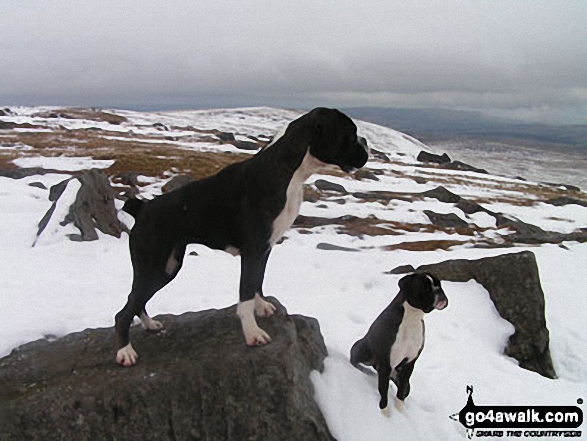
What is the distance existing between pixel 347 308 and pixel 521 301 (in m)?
4.47

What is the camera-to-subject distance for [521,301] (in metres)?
12.2

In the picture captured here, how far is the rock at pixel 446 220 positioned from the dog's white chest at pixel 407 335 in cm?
2888

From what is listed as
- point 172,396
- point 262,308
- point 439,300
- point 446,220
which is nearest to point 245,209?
point 262,308

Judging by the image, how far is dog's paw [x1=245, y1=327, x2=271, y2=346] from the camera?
20.5ft

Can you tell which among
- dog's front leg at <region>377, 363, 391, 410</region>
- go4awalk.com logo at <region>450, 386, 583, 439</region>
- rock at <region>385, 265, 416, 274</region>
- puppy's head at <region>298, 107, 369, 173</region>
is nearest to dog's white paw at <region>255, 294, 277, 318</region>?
dog's front leg at <region>377, 363, 391, 410</region>

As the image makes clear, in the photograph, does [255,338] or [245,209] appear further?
[255,338]

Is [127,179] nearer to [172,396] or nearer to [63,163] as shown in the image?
[63,163]

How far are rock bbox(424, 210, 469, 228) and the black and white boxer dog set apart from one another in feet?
100

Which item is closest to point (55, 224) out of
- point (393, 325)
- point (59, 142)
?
point (393, 325)

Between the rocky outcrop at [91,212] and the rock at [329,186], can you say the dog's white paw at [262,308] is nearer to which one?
the rocky outcrop at [91,212]

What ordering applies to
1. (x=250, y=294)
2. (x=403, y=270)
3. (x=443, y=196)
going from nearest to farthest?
(x=250, y=294) → (x=403, y=270) → (x=443, y=196)

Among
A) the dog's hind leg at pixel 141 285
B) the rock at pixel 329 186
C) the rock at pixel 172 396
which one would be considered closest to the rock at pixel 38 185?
the rock at pixel 329 186

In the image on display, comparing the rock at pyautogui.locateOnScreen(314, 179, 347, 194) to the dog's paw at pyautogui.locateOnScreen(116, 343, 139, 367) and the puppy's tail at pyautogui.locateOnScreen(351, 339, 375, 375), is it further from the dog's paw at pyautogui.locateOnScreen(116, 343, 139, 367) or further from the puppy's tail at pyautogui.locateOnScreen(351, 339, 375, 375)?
the dog's paw at pyautogui.locateOnScreen(116, 343, 139, 367)

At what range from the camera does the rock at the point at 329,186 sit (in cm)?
4604
